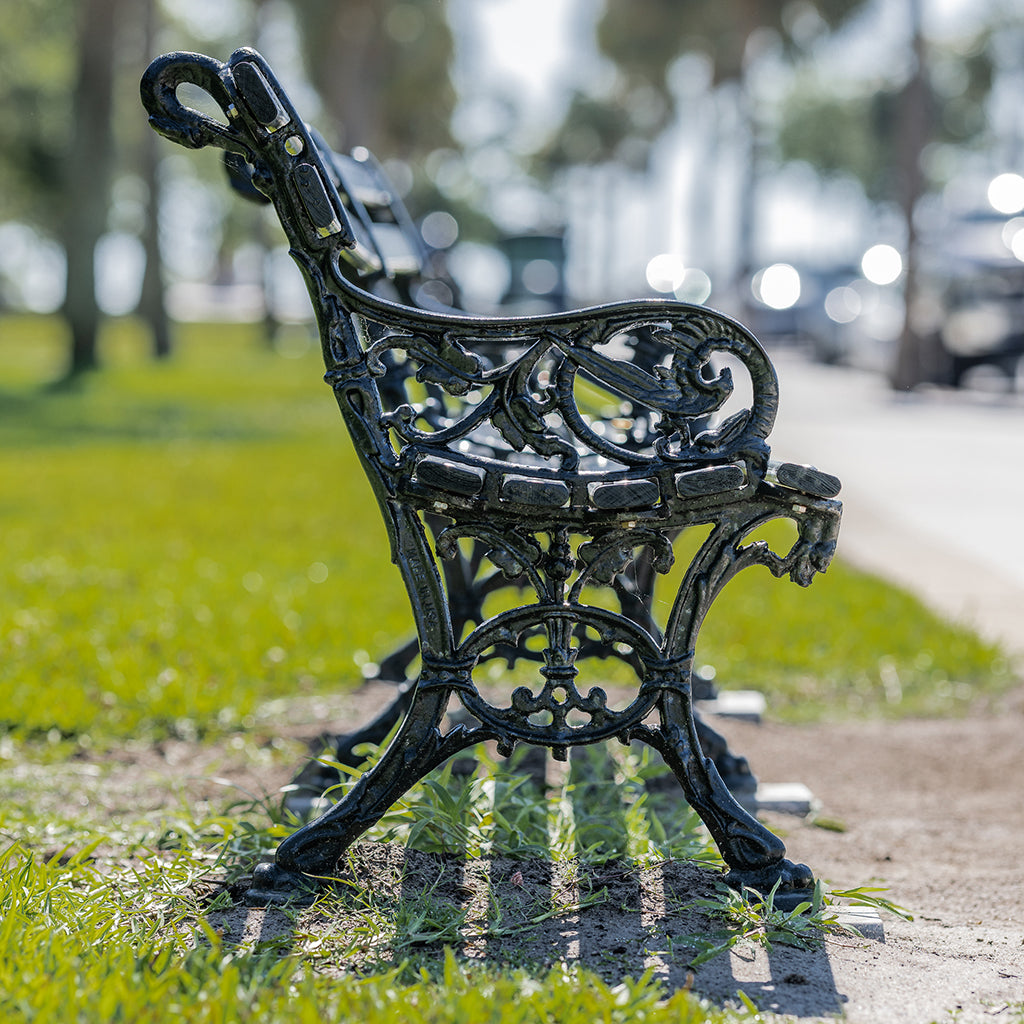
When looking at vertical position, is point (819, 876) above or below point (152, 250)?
below

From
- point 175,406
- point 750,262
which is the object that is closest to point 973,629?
point 175,406

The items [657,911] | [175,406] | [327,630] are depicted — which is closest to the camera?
[657,911]

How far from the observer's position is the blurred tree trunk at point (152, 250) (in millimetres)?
20641

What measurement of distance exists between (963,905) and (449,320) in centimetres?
143

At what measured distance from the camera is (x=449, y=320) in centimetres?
199

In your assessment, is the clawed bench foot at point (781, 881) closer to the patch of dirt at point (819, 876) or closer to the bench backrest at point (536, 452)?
the patch of dirt at point (819, 876)

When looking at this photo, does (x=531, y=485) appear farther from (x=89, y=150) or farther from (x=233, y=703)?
(x=89, y=150)

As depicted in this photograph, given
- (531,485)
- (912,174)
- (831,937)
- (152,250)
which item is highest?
(912,174)

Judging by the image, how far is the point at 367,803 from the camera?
207cm

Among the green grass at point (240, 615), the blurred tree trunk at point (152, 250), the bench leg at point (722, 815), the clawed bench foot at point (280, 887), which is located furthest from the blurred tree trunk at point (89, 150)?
the bench leg at point (722, 815)

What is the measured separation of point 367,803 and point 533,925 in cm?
33

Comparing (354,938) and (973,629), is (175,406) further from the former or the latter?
(354,938)

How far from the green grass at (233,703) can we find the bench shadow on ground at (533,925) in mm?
18

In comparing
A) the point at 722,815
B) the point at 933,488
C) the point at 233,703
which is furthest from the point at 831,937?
the point at 933,488
